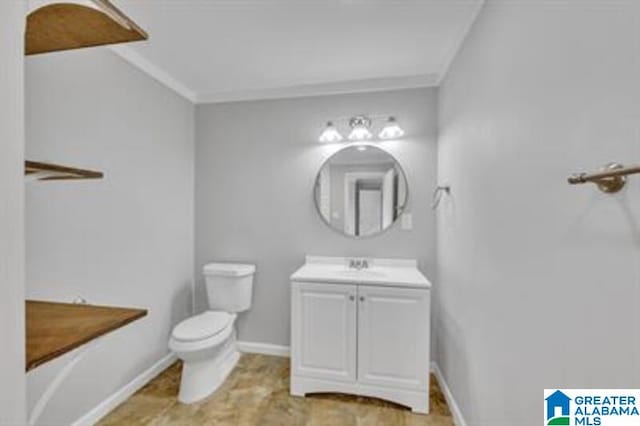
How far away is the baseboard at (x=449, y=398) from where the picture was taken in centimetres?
182

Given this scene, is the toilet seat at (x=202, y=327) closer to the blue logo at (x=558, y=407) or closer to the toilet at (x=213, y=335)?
the toilet at (x=213, y=335)

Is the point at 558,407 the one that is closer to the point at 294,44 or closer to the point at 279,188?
the point at 294,44

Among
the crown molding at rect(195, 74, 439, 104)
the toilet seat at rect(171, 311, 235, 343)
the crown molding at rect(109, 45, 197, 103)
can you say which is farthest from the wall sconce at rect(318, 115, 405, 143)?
the toilet seat at rect(171, 311, 235, 343)

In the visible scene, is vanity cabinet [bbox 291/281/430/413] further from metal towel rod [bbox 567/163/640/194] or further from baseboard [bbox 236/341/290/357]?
metal towel rod [bbox 567/163/640/194]

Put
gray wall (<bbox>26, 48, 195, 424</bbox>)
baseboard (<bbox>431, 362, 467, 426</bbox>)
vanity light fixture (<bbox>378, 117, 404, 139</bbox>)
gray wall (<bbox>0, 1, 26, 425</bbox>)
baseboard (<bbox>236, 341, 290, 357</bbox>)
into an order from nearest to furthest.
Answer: gray wall (<bbox>0, 1, 26, 425</bbox>)
gray wall (<bbox>26, 48, 195, 424</bbox>)
baseboard (<bbox>431, 362, 467, 426</bbox>)
vanity light fixture (<bbox>378, 117, 404, 139</bbox>)
baseboard (<bbox>236, 341, 290, 357</bbox>)

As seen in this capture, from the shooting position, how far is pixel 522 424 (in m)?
1.13

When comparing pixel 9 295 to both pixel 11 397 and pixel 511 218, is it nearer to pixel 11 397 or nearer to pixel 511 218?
pixel 11 397

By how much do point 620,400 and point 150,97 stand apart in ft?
9.30

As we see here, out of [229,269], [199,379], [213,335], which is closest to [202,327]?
[213,335]

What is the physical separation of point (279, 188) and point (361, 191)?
71cm

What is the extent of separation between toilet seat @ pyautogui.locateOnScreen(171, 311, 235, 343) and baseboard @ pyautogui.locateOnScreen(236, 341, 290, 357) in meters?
0.50

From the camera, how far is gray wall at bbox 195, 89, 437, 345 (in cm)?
255

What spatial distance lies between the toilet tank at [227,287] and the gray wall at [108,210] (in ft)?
0.99

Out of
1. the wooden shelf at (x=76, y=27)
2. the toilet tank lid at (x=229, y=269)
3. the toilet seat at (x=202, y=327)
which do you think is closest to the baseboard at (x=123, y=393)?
the toilet seat at (x=202, y=327)
